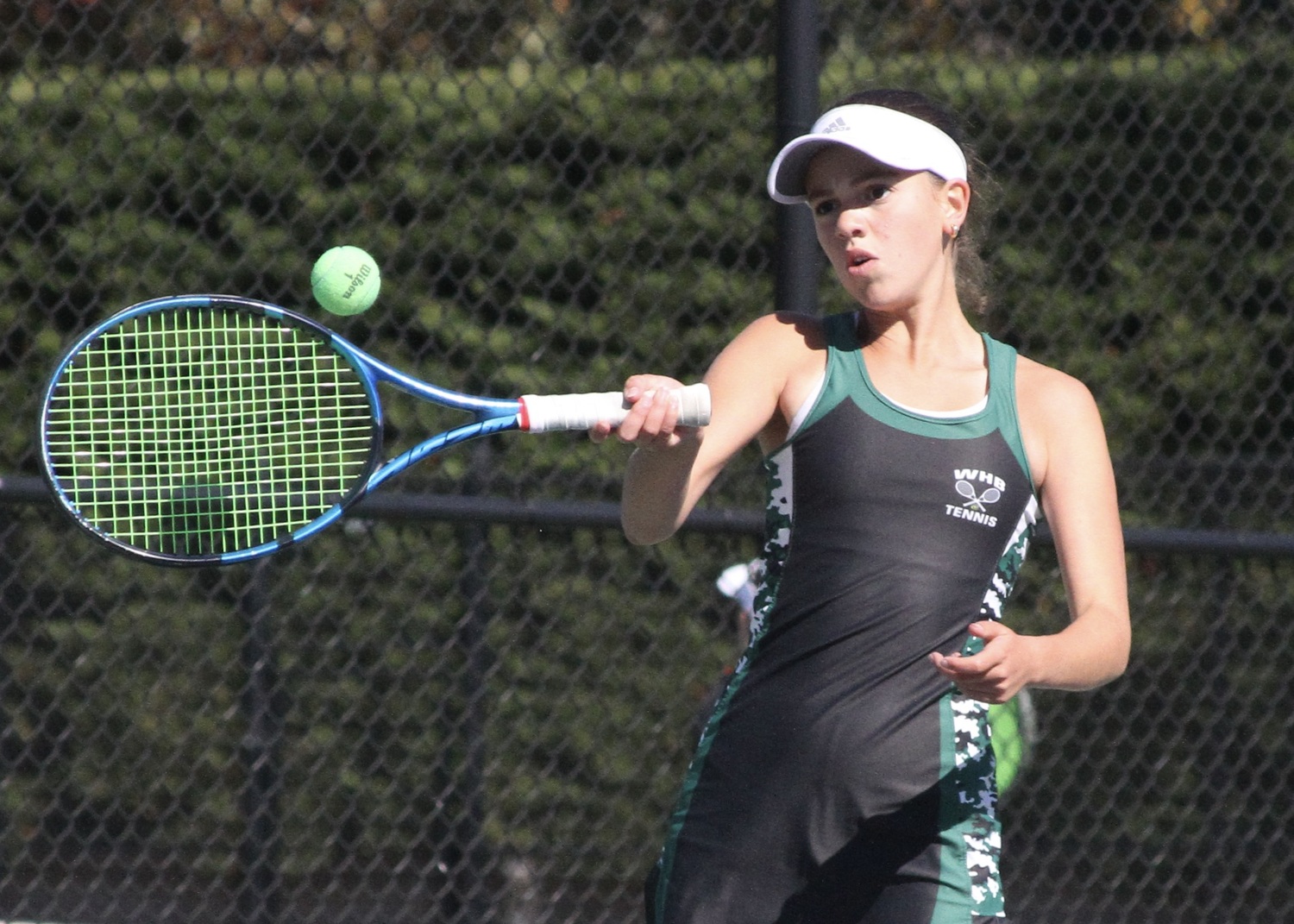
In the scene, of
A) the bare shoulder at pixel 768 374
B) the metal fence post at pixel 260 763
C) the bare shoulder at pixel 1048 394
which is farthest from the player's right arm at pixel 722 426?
the metal fence post at pixel 260 763

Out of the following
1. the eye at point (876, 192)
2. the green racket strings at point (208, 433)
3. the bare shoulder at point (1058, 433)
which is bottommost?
the green racket strings at point (208, 433)

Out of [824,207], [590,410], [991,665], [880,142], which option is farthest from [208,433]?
[991,665]

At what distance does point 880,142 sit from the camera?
2.10 meters

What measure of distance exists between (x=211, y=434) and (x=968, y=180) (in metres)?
1.36

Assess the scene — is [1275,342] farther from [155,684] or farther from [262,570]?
[155,684]

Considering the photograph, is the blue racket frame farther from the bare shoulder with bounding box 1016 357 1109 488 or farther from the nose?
the bare shoulder with bounding box 1016 357 1109 488

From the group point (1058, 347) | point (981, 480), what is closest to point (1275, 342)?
point (1058, 347)

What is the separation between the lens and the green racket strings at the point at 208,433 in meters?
2.46

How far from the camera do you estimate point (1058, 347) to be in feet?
14.9

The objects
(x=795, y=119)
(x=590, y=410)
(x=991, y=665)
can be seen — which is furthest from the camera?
(x=795, y=119)

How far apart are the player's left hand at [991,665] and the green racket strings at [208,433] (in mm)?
819

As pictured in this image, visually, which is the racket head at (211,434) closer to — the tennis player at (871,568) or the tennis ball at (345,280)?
the tennis ball at (345,280)

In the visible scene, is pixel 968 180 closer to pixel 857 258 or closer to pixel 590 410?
pixel 857 258

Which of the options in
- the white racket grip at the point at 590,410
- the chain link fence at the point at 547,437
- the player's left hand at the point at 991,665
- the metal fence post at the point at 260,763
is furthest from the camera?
the chain link fence at the point at 547,437
